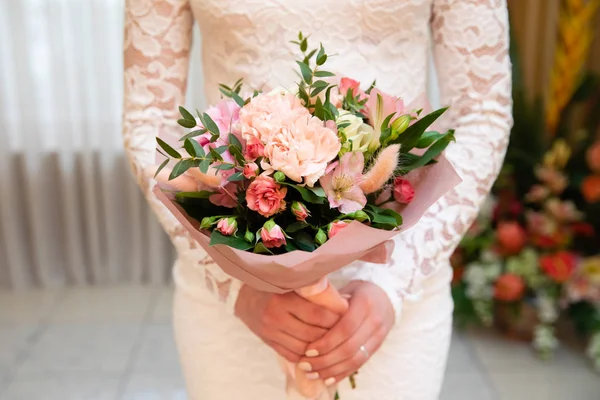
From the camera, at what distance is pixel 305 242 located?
27.5 inches

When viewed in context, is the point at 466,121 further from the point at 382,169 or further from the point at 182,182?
the point at 182,182

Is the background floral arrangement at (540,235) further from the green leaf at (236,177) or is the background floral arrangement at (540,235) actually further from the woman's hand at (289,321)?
the green leaf at (236,177)

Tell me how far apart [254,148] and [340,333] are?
0.32 meters

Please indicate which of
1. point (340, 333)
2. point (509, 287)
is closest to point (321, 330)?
point (340, 333)

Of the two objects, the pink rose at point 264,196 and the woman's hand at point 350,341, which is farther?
the woman's hand at point 350,341

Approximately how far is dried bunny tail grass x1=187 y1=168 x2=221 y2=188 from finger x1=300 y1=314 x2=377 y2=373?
30 cm

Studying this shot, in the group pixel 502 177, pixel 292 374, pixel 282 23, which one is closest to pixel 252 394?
pixel 292 374

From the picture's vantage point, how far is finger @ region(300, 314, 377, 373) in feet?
2.77

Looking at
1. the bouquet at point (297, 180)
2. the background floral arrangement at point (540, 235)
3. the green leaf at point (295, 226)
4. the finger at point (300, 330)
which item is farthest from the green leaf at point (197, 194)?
the background floral arrangement at point (540, 235)

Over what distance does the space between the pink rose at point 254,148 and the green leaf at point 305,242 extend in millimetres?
106

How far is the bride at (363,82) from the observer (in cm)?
96

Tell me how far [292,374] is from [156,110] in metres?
0.49

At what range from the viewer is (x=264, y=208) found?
2.16ft

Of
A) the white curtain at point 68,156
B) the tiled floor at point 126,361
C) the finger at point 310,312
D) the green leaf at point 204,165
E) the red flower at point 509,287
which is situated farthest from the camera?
the white curtain at point 68,156
